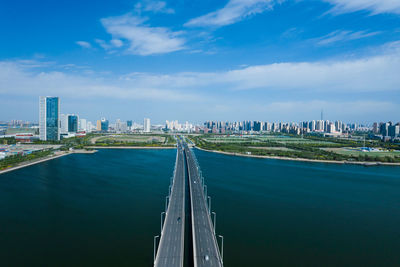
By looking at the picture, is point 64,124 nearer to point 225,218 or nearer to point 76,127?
point 76,127

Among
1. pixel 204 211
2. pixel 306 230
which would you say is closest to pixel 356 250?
pixel 306 230

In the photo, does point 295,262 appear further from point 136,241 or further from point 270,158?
point 270,158

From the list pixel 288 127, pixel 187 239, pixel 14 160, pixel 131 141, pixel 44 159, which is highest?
pixel 288 127

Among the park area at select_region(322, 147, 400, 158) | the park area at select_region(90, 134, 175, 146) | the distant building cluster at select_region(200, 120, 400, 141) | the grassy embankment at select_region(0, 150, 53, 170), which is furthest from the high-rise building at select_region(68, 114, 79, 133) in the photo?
the park area at select_region(322, 147, 400, 158)

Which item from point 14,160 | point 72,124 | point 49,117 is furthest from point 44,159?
point 72,124

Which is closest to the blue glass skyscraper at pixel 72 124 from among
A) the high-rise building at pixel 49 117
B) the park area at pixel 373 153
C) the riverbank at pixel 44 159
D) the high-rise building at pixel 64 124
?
the high-rise building at pixel 64 124

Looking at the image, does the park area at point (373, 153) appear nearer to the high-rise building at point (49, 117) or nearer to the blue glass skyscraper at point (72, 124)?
the high-rise building at point (49, 117)
